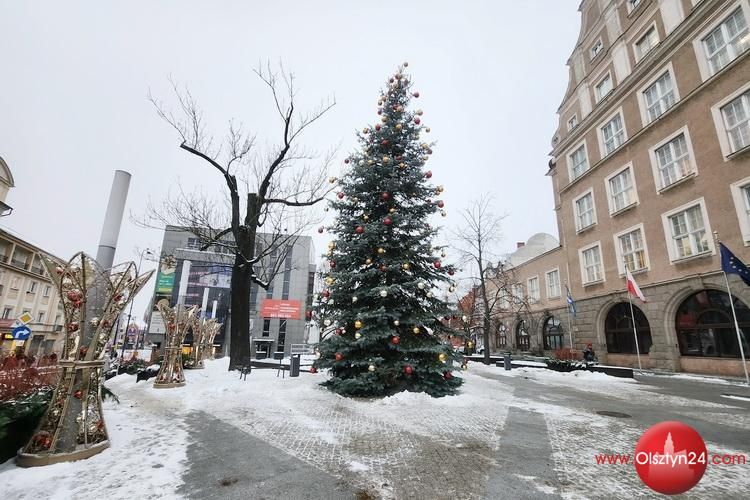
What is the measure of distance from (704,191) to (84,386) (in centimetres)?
2223

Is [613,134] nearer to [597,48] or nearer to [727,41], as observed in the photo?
[727,41]

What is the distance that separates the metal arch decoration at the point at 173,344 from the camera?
10.1m

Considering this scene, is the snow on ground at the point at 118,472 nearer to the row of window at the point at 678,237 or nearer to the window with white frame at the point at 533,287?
the row of window at the point at 678,237

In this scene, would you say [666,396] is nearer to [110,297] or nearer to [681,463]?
[681,463]

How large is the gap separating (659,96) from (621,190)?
5.22 m

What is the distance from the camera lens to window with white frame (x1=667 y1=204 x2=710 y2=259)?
50.8ft

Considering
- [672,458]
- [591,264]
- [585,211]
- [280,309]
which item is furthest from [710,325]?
[280,309]

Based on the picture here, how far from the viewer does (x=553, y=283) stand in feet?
95.2

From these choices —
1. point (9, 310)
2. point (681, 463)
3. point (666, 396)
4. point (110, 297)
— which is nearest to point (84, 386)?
point (110, 297)

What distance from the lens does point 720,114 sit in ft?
48.8

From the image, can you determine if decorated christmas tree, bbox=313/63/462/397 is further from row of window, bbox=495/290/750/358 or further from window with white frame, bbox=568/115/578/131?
window with white frame, bbox=568/115/578/131

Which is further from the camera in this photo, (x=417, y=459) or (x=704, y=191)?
(x=704, y=191)

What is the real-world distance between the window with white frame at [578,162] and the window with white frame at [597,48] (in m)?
6.40

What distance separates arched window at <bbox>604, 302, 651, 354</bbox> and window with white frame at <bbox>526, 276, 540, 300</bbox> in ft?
34.7
